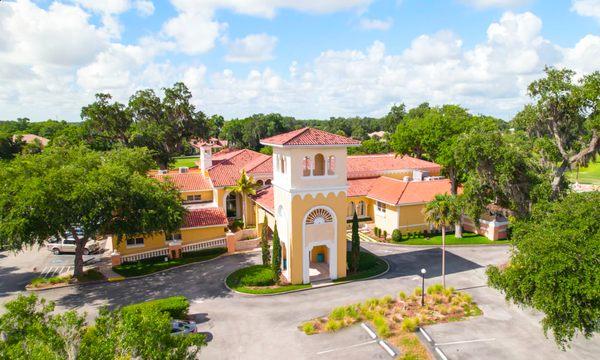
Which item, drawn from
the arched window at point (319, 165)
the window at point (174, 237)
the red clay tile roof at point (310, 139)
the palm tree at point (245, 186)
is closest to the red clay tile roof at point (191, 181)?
the palm tree at point (245, 186)

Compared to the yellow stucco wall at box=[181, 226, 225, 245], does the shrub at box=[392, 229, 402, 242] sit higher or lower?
lower

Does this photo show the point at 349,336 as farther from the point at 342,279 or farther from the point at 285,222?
the point at 285,222

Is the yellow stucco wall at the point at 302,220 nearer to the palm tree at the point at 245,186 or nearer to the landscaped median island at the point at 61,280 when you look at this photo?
the palm tree at the point at 245,186

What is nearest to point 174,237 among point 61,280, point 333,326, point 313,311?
point 61,280

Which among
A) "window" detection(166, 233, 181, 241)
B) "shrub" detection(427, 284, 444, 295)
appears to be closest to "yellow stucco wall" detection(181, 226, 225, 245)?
"window" detection(166, 233, 181, 241)

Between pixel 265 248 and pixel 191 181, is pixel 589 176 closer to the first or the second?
pixel 191 181

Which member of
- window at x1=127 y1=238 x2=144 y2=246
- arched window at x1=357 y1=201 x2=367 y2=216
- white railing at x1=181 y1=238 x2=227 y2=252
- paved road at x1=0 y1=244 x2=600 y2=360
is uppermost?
arched window at x1=357 y1=201 x2=367 y2=216

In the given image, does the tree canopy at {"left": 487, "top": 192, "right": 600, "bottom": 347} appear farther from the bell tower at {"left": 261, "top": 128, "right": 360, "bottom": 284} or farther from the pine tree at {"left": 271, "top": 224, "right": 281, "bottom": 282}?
the pine tree at {"left": 271, "top": 224, "right": 281, "bottom": 282}
